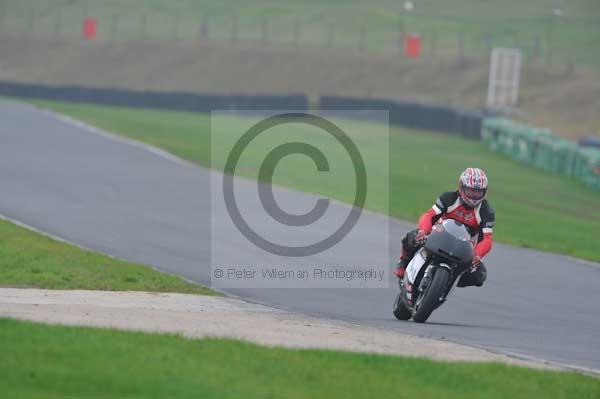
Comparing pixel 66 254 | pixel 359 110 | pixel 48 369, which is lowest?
pixel 359 110

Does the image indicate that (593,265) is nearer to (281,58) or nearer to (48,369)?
(48,369)

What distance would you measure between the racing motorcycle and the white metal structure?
1526 inches

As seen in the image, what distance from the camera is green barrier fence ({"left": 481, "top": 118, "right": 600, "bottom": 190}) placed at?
30.9 meters

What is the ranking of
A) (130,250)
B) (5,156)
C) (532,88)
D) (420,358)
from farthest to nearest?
(532,88)
(5,156)
(130,250)
(420,358)

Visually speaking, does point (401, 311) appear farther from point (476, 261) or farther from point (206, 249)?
point (206, 249)

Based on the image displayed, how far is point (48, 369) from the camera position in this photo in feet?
26.1

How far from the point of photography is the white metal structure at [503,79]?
49625mm

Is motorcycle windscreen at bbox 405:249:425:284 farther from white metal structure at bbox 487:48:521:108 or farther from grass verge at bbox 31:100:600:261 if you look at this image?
white metal structure at bbox 487:48:521:108

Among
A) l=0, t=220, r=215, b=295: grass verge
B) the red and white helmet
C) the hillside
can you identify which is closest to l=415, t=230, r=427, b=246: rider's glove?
the red and white helmet

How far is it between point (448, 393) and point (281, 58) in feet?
184

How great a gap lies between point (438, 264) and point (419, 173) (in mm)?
19011

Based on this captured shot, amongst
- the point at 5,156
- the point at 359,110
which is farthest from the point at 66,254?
the point at 359,110

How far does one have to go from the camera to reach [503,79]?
166ft

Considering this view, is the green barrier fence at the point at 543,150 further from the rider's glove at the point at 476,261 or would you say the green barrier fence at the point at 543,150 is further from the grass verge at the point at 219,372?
the grass verge at the point at 219,372
